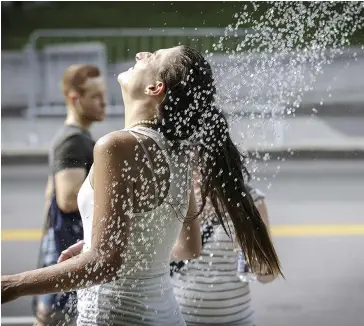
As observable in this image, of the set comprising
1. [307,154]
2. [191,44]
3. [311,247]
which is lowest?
[311,247]

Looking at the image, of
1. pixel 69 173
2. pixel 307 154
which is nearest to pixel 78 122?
pixel 69 173

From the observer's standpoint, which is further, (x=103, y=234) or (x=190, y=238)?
(x=190, y=238)

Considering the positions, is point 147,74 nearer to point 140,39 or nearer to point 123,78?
point 123,78

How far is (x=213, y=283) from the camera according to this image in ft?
5.56

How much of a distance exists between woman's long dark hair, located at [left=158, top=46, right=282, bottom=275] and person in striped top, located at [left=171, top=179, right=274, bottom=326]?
3.3 inches

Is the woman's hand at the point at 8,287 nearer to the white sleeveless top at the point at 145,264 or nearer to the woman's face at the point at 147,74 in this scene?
the white sleeveless top at the point at 145,264

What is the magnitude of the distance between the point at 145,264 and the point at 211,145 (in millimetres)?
→ 295

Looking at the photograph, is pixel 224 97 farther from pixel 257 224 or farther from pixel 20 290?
pixel 20 290

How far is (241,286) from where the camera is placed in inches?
67.6

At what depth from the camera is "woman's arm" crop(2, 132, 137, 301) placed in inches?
48.7

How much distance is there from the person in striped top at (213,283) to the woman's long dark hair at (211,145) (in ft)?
0.27

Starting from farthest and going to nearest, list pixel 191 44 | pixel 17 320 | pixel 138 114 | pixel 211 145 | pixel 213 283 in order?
1. pixel 17 320
2. pixel 213 283
3. pixel 191 44
4. pixel 211 145
5. pixel 138 114

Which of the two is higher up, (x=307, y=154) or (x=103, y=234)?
(x=307, y=154)

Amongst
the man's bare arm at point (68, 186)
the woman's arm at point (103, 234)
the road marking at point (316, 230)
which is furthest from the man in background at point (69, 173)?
the road marking at point (316, 230)
